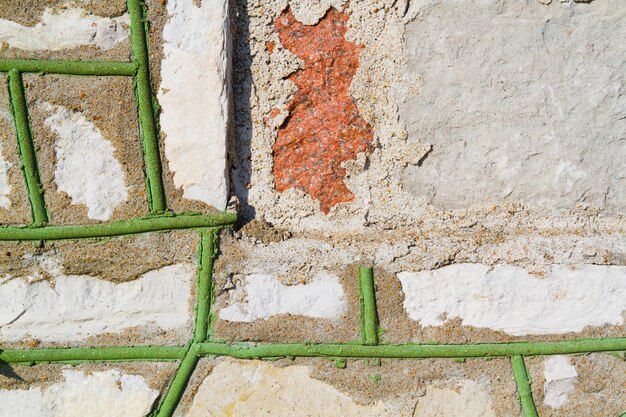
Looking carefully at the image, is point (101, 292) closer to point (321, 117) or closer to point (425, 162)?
point (321, 117)

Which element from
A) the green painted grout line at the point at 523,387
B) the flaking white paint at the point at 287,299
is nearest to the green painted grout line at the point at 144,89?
the flaking white paint at the point at 287,299

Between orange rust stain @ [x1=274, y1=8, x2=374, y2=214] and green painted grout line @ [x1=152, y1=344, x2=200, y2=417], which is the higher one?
orange rust stain @ [x1=274, y1=8, x2=374, y2=214]

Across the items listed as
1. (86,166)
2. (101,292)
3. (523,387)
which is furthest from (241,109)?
(523,387)

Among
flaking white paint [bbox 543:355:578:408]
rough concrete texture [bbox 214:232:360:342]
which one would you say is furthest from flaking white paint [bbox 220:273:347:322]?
flaking white paint [bbox 543:355:578:408]

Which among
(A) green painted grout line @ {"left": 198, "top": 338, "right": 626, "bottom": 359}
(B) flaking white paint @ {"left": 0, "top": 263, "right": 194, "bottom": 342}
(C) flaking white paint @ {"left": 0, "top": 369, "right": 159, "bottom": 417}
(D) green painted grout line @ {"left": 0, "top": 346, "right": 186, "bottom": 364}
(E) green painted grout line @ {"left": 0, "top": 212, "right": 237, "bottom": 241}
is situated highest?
(E) green painted grout line @ {"left": 0, "top": 212, "right": 237, "bottom": 241}

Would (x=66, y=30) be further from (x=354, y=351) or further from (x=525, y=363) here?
(x=525, y=363)

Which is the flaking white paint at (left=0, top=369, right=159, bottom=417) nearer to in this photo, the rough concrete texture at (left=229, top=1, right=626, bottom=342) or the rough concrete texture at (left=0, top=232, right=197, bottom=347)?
the rough concrete texture at (left=0, top=232, right=197, bottom=347)
